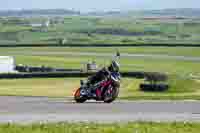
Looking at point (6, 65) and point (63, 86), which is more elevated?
point (63, 86)

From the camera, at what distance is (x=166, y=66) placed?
61.2 metres

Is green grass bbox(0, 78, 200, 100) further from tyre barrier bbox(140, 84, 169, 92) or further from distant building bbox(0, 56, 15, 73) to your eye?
distant building bbox(0, 56, 15, 73)

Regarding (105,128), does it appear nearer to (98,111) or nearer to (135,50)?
(98,111)

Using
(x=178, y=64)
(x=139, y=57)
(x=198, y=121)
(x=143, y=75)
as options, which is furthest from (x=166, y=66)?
(x=198, y=121)

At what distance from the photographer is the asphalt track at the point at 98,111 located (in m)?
14.5

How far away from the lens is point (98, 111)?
15922mm

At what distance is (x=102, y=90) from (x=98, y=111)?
3.32 meters

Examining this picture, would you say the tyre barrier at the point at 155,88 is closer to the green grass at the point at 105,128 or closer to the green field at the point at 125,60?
the green grass at the point at 105,128

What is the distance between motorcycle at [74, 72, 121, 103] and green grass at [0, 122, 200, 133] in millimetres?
5688

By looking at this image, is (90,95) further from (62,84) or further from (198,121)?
(62,84)

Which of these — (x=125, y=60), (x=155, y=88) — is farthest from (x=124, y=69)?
(x=155, y=88)

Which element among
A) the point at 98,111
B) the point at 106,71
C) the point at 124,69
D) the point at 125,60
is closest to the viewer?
the point at 98,111

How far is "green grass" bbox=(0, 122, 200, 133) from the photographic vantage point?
12328 millimetres

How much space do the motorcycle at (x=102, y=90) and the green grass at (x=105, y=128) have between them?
569 centimetres
